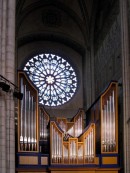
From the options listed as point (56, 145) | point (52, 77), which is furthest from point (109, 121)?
point (52, 77)

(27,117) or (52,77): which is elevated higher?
(52,77)

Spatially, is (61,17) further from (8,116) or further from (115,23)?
(8,116)

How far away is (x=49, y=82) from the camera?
32.4m

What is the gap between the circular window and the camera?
32000 mm

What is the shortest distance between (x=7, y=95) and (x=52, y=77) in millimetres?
15315

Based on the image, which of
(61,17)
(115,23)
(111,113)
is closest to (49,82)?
(61,17)

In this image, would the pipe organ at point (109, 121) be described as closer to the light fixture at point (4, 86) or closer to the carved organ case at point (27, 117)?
the carved organ case at point (27, 117)

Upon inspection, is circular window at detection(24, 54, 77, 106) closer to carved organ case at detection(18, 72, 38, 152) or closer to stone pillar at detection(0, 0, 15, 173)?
carved organ case at detection(18, 72, 38, 152)

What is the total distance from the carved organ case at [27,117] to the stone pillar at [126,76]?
3865mm

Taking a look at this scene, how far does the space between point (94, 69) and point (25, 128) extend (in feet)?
38.1

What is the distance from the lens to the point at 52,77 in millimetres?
32562

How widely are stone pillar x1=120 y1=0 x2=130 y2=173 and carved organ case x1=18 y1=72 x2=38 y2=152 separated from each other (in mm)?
3865

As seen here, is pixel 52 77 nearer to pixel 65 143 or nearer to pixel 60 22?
pixel 60 22

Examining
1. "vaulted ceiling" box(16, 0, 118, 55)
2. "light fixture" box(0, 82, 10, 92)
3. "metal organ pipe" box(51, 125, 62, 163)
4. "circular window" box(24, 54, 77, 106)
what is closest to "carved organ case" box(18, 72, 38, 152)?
"metal organ pipe" box(51, 125, 62, 163)
